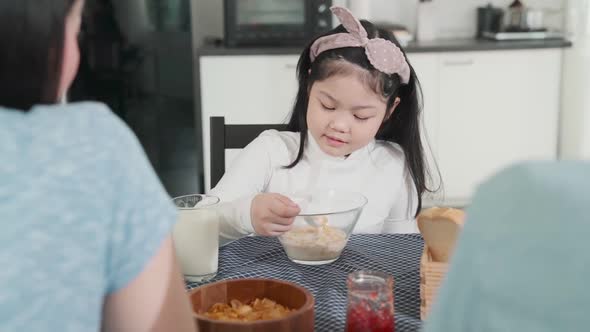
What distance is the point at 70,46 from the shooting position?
671 mm

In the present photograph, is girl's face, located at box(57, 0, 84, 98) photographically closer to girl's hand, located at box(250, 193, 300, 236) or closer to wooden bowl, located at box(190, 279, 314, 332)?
wooden bowl, located at box(190, 279, 314, 332)

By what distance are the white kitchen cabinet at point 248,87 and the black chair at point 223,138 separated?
1580mm

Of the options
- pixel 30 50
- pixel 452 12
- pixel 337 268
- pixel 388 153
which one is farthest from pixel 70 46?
pixel 452 12

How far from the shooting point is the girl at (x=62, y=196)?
0.62 m

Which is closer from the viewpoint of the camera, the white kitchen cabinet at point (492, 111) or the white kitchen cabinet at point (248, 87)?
the white kitchen cabinet at point (248, 87)

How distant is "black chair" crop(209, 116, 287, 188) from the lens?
177cm

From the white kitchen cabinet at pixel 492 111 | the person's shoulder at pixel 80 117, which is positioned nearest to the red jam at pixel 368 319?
the person's shoulder at pixel 80 117

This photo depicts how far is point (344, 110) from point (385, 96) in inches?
4.4

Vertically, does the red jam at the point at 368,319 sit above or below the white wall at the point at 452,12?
below

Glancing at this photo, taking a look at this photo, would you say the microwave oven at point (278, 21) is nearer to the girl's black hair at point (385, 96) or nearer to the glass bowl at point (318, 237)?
the girl's black hair at point (385, 96)

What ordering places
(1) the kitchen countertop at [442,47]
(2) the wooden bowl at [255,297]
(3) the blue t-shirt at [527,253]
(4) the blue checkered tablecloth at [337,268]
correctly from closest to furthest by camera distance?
(3) the blue t-shirt at [527,253]
(2) the wooden bowl at [255,297]
(4) the blue checkered tablecloth at [337,268]
(1) the kitchen countertop at [442,47]

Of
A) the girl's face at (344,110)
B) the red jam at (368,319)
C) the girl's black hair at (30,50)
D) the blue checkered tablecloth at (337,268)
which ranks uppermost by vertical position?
the girl's black hair at (30,50)

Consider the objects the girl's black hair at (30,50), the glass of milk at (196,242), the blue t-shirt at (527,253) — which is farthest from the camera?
the glass of milk at (196,242)

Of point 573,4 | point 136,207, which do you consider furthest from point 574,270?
point 573,4
